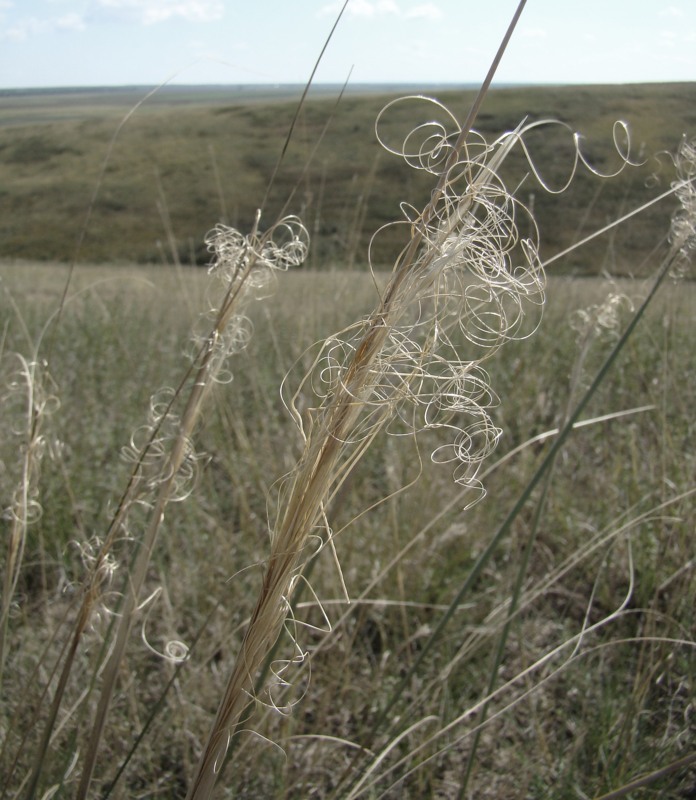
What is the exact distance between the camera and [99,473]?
2.37 metres

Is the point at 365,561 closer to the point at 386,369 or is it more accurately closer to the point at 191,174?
the point at 386,369

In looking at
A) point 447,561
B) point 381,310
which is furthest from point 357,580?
point 381,310

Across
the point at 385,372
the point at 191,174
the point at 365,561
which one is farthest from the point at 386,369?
the point at 191,174

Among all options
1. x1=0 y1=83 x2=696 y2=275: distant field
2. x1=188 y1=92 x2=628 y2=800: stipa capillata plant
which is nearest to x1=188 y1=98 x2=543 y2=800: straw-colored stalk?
x1=188 y1=92 x2=628 y2=800: stipa capillata plant

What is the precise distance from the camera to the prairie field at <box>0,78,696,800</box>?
944mm

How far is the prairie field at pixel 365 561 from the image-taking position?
944 millimetres

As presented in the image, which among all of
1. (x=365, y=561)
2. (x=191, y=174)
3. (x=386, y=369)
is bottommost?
(x=365, y=561)

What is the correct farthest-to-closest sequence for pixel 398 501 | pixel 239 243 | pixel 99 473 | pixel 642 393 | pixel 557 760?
pixel 642 393
pixel 99 473
pixel 398 501
pixel 557 760
pixel 239 243

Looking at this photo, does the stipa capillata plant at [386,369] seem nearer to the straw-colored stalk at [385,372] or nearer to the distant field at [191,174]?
the straw-colored stalk at [385,372]

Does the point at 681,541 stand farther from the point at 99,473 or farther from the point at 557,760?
the point at 99,473

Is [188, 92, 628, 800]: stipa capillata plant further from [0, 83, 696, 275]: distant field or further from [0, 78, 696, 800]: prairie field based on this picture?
[0, 83, 696, 275]: distant field

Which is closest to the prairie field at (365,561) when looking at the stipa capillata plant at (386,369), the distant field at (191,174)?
the stipa capillata plant at (386,369)

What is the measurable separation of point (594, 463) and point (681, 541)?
72 centimetres

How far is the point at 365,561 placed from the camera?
1.97 metres
